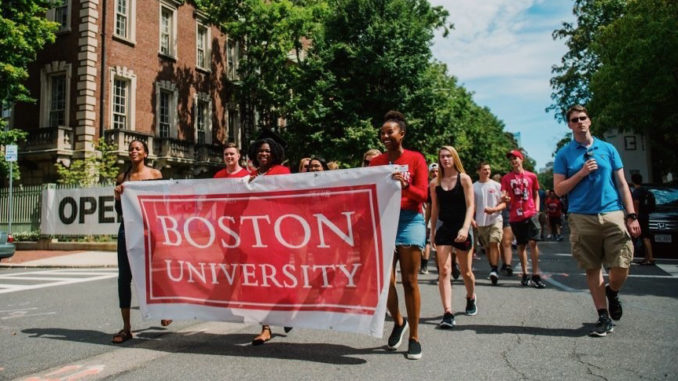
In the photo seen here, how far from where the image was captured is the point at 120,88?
24.9 m

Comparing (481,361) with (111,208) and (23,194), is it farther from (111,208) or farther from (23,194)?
(23,194)

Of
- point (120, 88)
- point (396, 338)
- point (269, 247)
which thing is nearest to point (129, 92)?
point (120, 88)

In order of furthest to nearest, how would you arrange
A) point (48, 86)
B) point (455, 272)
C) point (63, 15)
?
point (48, 86), point (63, 15), point (455, 272)

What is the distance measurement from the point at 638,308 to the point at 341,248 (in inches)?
165

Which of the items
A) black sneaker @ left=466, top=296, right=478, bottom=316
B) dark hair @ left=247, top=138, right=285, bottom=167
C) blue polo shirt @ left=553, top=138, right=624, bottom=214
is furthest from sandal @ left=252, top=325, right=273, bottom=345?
blue polo shirt @ left=553, top=138, right=624, bottom=214

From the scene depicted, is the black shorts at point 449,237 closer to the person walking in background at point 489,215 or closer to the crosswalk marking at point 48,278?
the person walking in background at point 489,215

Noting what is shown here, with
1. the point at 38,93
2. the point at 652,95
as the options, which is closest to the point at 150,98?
the point at 38,93

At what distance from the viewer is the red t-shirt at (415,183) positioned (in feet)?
14.8

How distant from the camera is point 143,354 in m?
4.71

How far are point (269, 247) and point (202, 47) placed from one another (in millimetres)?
27981

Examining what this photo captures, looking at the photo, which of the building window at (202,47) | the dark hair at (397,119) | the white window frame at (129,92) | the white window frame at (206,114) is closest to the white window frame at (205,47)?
the building window at (202,47)

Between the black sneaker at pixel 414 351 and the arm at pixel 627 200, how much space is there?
2481 millimetres

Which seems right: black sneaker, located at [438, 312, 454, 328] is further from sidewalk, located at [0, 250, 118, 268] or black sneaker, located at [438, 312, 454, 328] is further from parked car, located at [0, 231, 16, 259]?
parked car, located at [0, 231, 16, 259]

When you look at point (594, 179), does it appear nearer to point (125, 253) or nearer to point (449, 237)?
point (449, 237)
